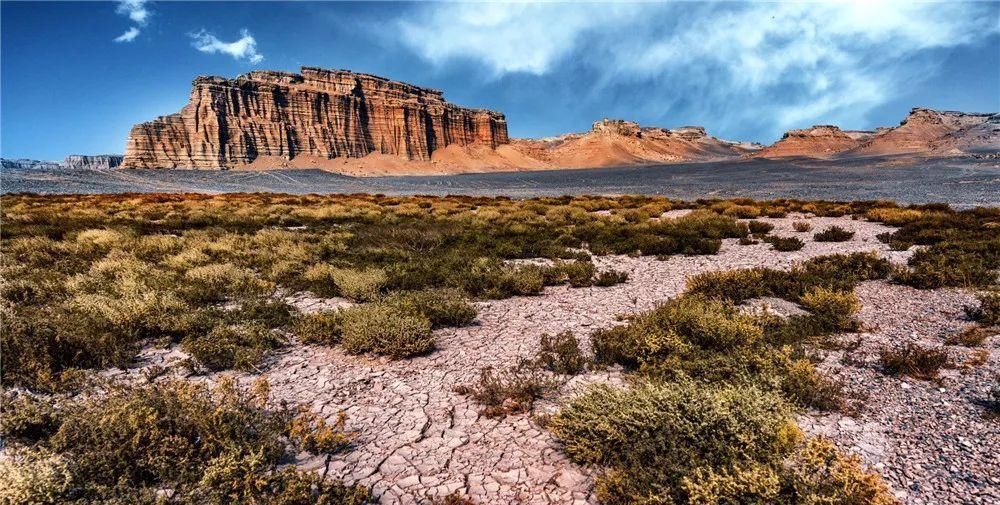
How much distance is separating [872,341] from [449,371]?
614cm

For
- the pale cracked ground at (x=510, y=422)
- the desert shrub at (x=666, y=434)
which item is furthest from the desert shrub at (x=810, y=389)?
the desert shrub at (x=666, y=434)

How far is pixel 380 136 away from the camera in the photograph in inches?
5610

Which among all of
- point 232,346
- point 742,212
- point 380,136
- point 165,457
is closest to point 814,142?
point 380,136

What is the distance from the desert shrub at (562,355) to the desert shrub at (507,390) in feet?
0.92

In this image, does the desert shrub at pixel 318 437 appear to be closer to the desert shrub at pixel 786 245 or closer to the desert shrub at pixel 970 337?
the desert shrub at pixel 970 337

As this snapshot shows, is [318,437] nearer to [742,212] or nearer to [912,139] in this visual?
[742,212]

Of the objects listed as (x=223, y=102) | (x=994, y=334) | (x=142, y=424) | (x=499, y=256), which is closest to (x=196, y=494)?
(x=142, y=424)

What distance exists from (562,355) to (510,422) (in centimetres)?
161

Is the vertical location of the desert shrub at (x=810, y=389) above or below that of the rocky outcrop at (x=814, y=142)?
below

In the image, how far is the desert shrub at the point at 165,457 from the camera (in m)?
3.39

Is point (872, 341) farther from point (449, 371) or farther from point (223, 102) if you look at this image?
point (223, 102)

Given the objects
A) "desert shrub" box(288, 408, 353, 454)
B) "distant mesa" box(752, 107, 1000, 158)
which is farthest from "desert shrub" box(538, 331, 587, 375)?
"distant mesa" box(752, 107, 1000, 158)

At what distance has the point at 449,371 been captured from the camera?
612cm

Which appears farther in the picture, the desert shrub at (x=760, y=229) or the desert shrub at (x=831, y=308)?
the desert shrub at (x=760, y=229)
